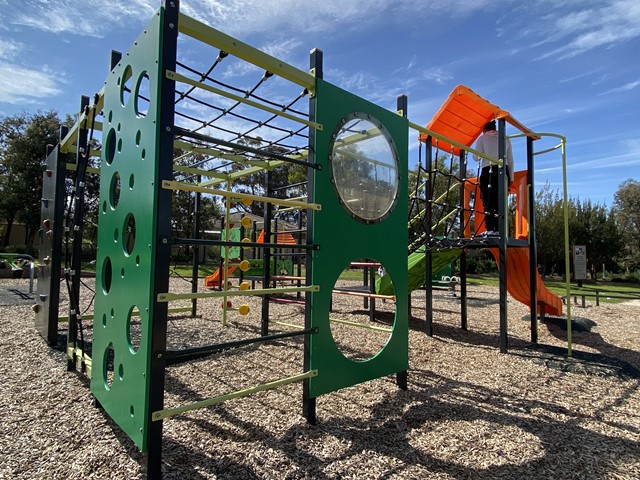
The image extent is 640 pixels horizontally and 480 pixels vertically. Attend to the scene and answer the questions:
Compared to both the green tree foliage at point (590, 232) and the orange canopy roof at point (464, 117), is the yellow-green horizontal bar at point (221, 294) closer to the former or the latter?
the orange canopy roof at point (464, 117)

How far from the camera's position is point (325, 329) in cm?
292

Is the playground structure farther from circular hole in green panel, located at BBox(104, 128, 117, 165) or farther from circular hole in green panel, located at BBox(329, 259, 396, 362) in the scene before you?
circular hole in green panel, located at BBox(329, 259, 396, 362)

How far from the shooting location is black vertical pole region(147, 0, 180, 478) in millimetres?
2082

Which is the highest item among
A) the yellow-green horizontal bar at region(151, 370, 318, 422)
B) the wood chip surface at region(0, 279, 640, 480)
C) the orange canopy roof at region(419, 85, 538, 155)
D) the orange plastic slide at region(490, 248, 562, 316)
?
the orange canopy roof at region(419, 85, 538, 155)

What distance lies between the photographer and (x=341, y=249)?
10.1 feet

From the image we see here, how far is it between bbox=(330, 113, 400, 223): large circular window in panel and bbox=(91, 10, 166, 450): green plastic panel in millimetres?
1364

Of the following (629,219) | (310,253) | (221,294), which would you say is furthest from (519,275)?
(629,219)

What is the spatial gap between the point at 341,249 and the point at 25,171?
27.0 meters

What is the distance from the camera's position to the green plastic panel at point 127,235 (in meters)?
2.13

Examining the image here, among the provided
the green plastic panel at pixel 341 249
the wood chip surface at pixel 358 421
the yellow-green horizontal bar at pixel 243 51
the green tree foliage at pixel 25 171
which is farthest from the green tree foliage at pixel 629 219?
the green tree foliage at pixel 25 171

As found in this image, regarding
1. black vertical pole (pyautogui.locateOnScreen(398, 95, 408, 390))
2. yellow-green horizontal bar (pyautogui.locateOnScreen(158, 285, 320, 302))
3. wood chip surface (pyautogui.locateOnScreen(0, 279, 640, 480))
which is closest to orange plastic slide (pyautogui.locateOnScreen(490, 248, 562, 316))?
wood chip surface (pyautogui.locateOnScreen(0, 279, 640, 480))

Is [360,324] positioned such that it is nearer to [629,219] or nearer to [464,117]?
[464,117]

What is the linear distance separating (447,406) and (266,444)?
63.8 inches

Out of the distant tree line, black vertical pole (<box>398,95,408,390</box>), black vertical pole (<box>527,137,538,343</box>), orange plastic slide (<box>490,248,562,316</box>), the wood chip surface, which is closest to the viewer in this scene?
the wood chip surface
